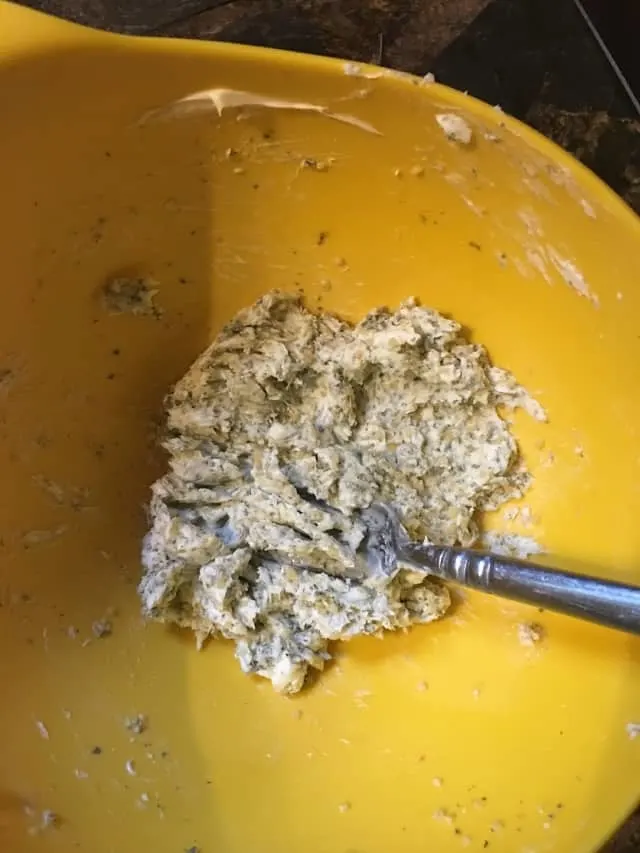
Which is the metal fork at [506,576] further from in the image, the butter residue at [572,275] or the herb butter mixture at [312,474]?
the butter residue at [572,275]

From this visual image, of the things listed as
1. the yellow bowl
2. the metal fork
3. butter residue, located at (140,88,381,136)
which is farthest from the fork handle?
butter residue, located at (140,88,381,136)

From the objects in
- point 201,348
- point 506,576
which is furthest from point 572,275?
point 201,348

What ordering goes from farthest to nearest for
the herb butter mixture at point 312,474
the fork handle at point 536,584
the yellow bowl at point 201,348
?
the herb butter mixture at point 312,474, the yellow bowl at point 201,348, the fork handle at point 536,584

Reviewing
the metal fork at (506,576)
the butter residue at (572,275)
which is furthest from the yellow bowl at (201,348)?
the metal fork at (506,576)

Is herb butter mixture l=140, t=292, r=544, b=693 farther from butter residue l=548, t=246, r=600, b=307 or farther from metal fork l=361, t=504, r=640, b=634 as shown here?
butter residue l=548, t=246, r=600, b=307

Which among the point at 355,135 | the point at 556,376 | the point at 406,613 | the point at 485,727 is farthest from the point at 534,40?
the point at 485,727

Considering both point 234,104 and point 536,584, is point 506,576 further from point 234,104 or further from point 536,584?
point 234,104
